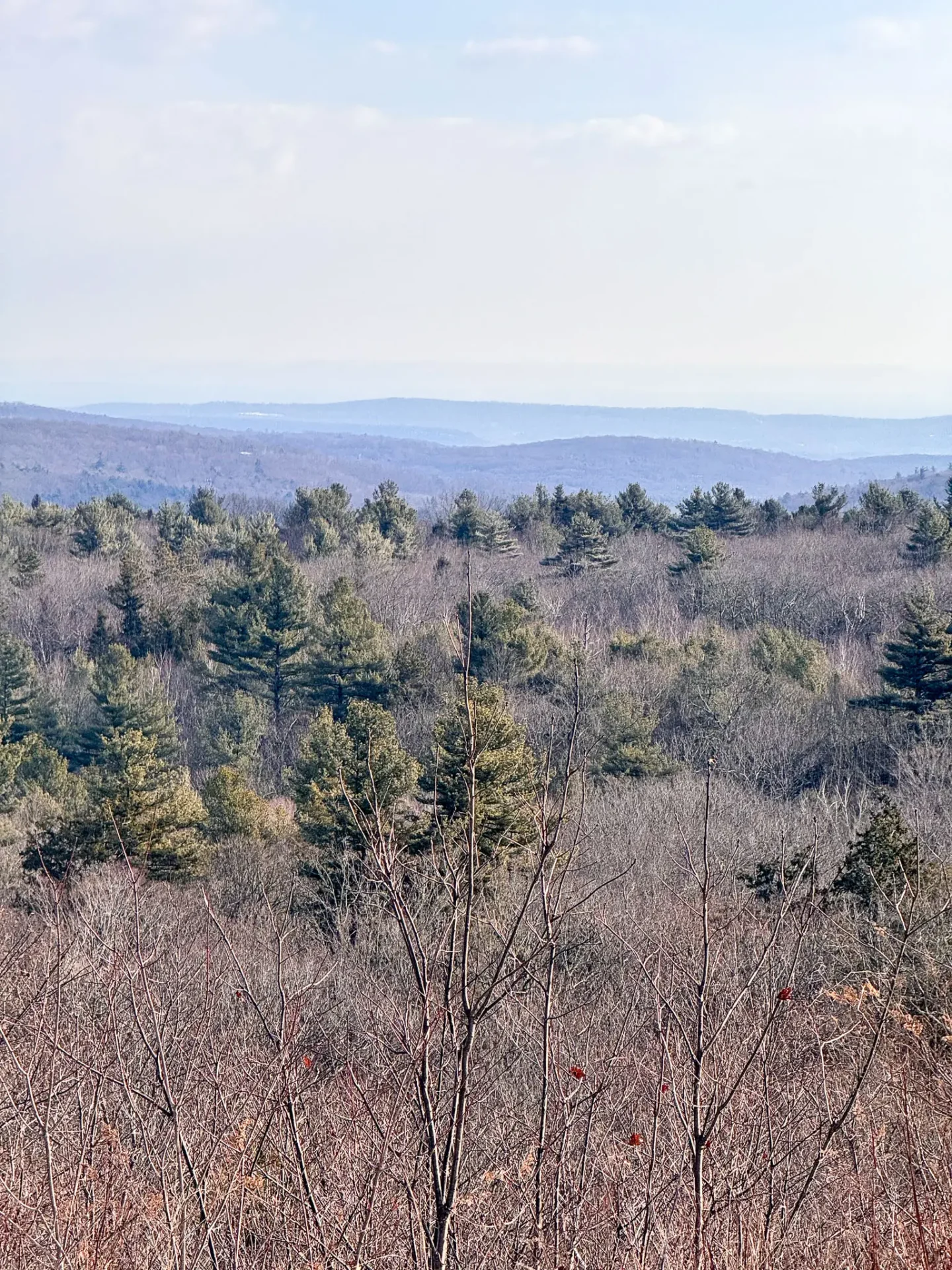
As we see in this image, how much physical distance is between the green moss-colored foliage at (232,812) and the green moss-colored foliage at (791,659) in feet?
63.1

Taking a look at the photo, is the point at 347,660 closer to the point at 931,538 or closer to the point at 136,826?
the point at 136,826

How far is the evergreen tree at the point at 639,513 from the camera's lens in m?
62.3

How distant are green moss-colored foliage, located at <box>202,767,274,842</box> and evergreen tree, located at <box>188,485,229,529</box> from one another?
133 feet

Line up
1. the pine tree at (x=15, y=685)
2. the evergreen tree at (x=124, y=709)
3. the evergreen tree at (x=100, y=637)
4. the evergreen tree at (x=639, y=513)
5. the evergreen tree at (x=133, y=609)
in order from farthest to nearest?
the evergreen tree at (x=639, y=513) < the evergreen tree at (x=100, y=637) < the evergreen tree at (x=133, y=609) < the pine tree at (x=15, y=685) < the evergreen tree at (x=124, y=709)

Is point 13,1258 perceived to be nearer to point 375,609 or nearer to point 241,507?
point 375,609

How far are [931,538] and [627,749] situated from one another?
1023 inches

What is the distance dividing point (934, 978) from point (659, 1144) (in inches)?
309

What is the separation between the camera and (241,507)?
11438 centimetres

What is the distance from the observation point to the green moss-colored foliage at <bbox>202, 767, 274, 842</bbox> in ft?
87.8

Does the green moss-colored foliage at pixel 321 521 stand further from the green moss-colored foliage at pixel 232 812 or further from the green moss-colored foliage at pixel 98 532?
the green moss-colored foliage at pixel 232 812

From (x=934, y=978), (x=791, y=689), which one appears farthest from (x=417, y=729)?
(x=934, y=978)

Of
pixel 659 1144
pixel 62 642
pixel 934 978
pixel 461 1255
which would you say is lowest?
pixel 62 642

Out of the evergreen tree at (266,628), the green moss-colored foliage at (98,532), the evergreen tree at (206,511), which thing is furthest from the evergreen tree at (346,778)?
the evergreen tree at (206,511)

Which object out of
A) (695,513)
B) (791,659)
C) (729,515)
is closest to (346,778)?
(791,659)
